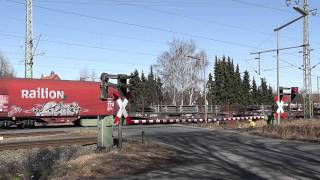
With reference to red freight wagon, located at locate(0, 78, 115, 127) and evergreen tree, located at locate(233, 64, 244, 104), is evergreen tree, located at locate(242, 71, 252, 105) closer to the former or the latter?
evergreen tree, located at locate(233, 64, 244, 104)

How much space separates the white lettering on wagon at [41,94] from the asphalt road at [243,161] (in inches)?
814

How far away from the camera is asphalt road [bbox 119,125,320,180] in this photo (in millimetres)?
12023

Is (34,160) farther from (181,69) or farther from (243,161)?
(181,69)

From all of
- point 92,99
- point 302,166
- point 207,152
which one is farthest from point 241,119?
point 302,166

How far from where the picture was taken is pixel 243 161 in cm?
1473

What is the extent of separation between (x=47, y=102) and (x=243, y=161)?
2731cm

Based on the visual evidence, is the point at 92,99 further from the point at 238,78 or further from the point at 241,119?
the point at 238,78

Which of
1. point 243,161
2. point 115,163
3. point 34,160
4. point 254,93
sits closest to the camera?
point 115,163

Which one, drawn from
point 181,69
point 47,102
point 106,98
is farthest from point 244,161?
point 181,69

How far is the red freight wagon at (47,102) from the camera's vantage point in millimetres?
37562

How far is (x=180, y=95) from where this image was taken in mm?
89250

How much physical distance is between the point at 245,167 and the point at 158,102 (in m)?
85.4

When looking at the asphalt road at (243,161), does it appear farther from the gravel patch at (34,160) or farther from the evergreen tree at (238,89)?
the evergreen tree at (238,89)

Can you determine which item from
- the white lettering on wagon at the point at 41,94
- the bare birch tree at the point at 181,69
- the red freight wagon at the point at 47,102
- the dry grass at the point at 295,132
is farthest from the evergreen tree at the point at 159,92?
the dry grass at the point at 295,132
